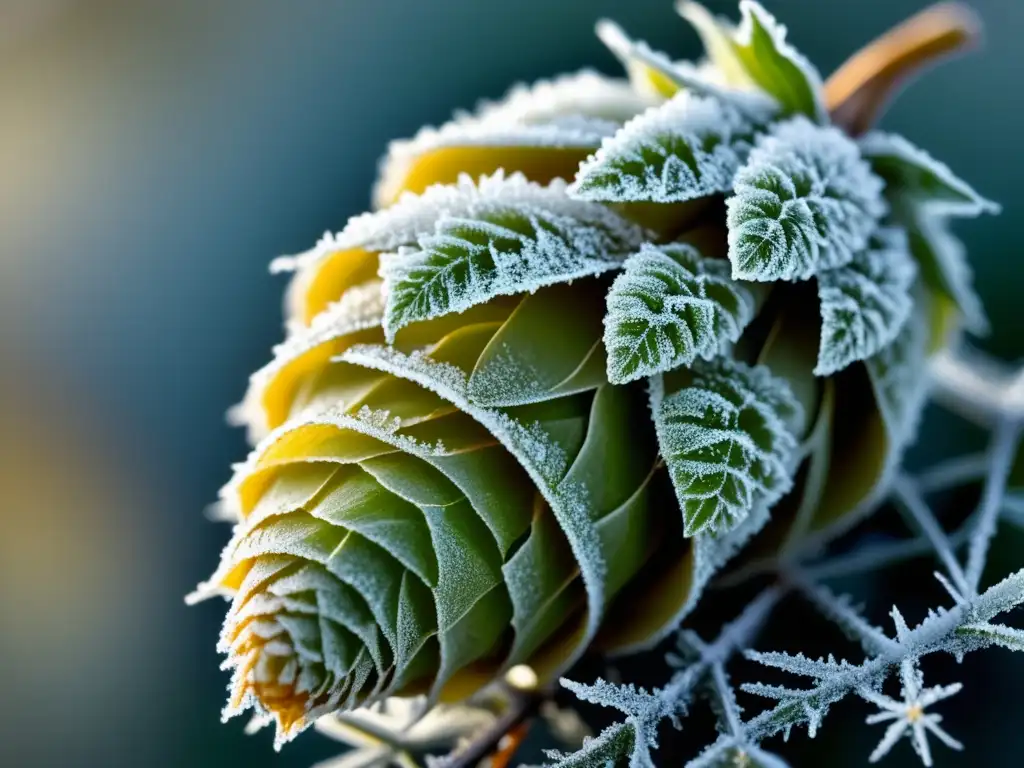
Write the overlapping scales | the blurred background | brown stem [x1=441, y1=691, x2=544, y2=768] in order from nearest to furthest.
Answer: the overlapping scales < brown stem [x1=441, y1=691, x2=544, y2=768] < the blurred background

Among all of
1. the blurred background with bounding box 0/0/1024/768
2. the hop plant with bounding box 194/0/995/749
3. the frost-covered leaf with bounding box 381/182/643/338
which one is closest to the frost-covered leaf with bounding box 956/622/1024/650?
the hop plant with bounding box 194/0/995/749

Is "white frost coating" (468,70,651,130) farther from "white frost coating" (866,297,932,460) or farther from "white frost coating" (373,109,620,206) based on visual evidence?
"white frost coating" (866,297,932,460)

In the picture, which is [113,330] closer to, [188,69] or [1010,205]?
[188,69]

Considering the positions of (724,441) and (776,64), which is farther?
Answer: (776,64)

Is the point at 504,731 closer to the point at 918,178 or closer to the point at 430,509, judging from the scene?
the point at 430,509

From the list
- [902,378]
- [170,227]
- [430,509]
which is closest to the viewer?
[430,509]

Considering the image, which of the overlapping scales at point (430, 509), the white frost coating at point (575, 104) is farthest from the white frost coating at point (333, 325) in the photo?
the white frost coating at point (575, 104)

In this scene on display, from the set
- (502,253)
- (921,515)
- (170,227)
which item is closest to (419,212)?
(502,253)
